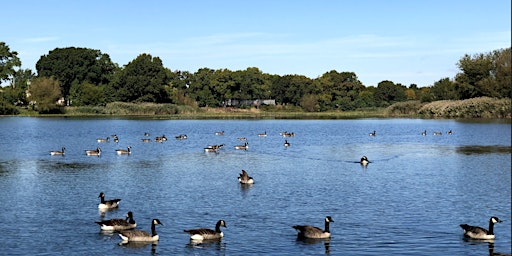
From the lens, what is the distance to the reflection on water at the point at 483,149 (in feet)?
185

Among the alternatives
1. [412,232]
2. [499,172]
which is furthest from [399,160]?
[412,232]

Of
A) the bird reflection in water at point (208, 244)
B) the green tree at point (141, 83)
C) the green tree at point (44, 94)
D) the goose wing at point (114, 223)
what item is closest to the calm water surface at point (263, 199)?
the bird reflection in water at point (208, 244)

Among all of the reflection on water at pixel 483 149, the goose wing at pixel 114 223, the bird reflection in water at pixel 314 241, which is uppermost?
the reflection on water at pixel 483 149

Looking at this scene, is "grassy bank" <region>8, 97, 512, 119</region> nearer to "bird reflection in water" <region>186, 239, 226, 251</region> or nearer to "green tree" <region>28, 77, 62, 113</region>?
"green tree" <region>28, 77, 62, 113</region>

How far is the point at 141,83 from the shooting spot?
150 m

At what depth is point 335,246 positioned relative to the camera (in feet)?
70.9

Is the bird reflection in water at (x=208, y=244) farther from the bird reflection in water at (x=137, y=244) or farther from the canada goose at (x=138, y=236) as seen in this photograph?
the canada goose at (x=138, y=236)

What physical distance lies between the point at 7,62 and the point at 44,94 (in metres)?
17.7

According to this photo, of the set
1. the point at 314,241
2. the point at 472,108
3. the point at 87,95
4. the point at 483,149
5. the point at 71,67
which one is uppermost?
the point at 71,67

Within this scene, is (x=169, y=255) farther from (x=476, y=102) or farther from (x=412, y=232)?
(x=476, y=102)

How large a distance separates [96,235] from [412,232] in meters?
10.9

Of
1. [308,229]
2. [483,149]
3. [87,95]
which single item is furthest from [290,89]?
[308,229]

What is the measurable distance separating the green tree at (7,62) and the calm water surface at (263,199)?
100 m

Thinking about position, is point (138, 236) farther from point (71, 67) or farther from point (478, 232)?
point (71, 67)
